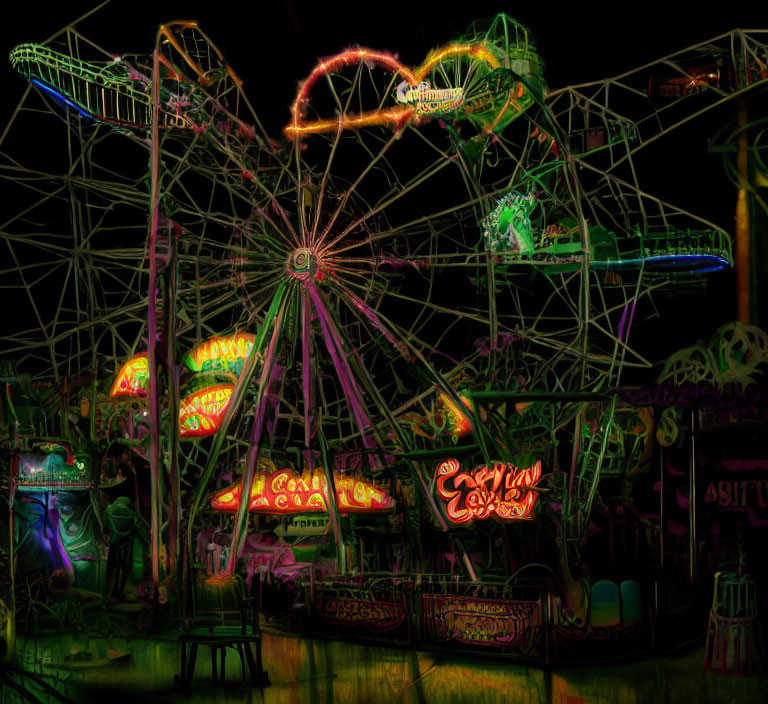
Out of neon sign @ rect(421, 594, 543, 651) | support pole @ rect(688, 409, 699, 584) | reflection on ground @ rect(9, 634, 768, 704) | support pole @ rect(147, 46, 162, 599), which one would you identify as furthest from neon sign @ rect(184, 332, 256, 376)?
support pole @ rect(688, 409, 699, 584)

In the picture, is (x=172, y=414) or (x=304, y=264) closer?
(x=172, y=414)

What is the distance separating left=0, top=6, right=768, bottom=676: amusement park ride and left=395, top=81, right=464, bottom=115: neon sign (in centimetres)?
4

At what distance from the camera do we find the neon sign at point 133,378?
2188 cm

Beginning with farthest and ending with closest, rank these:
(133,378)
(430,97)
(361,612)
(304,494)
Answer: (133,378) < (304,494) < (430,97) < (361,612)

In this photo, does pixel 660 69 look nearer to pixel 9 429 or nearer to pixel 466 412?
pixel 466 412

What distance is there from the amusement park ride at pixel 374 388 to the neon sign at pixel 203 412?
5 cm

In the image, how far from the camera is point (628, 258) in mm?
22609

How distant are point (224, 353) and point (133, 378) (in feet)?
7.47

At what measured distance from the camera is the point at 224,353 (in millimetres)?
20797

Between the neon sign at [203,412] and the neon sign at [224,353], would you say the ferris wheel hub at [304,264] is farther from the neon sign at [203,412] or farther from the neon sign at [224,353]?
the neon sign at [203,412]

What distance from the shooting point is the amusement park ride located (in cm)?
1717

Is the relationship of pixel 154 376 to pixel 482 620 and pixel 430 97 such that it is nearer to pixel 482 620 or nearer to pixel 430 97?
pixel 482 620

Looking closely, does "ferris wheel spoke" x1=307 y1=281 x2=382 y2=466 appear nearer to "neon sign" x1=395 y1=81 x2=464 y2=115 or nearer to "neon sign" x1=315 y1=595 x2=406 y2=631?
"neon sign" x1=315 y1=595 x2=406 y2=631

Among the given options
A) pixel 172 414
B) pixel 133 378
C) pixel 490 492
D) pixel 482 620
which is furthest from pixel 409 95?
pixel 482 620
